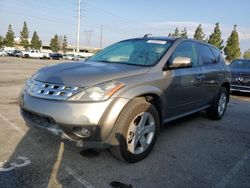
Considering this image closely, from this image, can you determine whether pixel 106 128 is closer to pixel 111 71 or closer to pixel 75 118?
pixel 75 118

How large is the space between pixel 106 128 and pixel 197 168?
1373 mm

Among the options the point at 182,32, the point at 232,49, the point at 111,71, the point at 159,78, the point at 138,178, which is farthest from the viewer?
the point at 182,32

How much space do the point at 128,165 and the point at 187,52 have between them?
2.33 meters

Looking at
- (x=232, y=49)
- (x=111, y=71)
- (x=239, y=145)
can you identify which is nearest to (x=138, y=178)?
(x=111, y=71)

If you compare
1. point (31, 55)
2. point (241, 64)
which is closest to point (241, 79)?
point (241, 64)

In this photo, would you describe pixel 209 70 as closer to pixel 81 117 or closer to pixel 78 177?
pixel 81 117

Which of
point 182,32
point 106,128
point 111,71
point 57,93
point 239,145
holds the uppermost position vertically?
point 182,32

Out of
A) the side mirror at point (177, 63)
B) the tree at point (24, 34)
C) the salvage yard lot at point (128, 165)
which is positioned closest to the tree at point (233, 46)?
the salvage yard lot at point (128, 165)

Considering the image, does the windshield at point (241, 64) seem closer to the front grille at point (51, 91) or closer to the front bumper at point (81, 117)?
the front bumper at point (81, 117)

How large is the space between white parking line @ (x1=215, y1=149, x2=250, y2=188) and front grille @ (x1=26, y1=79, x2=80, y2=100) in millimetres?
2012

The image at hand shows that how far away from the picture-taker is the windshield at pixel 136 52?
13.8ft

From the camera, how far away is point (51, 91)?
3.31 metres

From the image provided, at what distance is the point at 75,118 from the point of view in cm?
310

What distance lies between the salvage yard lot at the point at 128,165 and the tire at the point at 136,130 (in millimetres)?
153
